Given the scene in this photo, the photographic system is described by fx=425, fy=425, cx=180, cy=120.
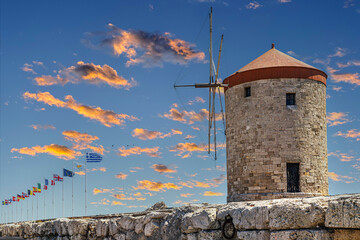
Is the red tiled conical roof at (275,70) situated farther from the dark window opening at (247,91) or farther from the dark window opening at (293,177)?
the dark window opening at (293,177)

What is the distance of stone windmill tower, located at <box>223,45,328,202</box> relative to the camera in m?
17.6

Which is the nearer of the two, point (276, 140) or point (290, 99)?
point (276, 140)

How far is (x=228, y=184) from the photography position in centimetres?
1898

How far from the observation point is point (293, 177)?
17.7 metres

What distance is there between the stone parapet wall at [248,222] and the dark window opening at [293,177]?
8630mm

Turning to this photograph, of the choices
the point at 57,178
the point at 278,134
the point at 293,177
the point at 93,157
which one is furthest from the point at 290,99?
the point at 57,178

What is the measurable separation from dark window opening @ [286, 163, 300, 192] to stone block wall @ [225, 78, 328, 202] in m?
0.17

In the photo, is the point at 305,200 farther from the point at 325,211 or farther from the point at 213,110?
the point at 213,110

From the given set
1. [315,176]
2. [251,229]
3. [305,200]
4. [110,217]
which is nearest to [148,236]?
[110,217]

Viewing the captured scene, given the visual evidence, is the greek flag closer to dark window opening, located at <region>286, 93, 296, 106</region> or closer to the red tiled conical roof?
the red tiled conical roof

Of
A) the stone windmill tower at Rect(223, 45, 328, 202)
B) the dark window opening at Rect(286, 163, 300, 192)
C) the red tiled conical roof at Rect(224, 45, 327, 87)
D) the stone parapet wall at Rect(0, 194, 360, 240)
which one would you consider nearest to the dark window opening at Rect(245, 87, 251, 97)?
the stone windmill tower at Rect(223, 45, 328, 202)

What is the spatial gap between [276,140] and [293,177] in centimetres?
170

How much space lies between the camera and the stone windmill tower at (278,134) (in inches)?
693

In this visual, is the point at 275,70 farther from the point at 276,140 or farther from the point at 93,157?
the point at 93,157
